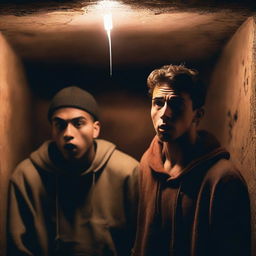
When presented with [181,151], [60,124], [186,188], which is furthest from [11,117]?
[186,188]

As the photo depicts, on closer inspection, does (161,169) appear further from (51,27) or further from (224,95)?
(51,27)

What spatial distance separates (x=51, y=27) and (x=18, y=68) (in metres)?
0.68

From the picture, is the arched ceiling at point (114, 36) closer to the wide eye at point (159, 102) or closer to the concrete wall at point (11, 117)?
the concrete wall at point (11, 117)

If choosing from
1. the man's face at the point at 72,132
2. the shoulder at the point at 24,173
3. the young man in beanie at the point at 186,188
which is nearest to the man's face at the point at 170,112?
the young man in beanie at the point at 186,188

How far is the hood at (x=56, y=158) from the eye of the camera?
11.5 feet

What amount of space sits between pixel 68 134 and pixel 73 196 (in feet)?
1.53

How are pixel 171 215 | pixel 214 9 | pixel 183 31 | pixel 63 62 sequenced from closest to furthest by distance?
pixel 214 9
pixel 171 215
pixel 183 31
pixel 63 62

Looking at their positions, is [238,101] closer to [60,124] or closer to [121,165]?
[121,165]

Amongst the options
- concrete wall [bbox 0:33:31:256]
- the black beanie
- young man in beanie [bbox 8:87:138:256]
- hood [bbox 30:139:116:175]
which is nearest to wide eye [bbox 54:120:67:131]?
young man in beanie [bbox 8:87:138:256]

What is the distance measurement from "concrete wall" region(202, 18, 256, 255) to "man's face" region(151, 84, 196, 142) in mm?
368

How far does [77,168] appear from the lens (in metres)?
3.59

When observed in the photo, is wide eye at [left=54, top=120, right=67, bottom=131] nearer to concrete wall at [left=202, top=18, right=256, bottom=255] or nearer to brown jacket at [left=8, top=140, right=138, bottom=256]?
brown jacket at [left=8, top=140, right=138, bottom=256]

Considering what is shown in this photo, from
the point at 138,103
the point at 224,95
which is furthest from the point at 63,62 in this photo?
the point at 224,95

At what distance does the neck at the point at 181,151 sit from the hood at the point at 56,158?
0.51 metres
